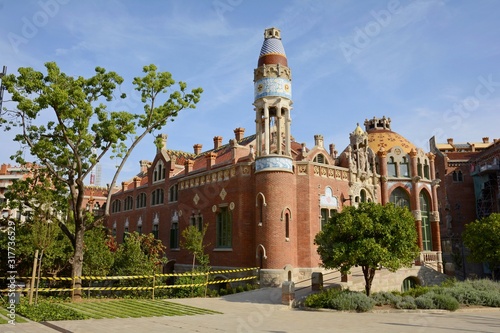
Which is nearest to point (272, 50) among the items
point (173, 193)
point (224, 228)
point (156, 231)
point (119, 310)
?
point (224, 228)

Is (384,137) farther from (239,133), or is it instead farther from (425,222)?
(239,133)

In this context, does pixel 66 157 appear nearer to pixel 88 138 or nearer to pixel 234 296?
pixel 88 138

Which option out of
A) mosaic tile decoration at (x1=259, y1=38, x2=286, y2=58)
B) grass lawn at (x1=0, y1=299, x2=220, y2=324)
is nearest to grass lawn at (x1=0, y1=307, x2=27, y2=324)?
grass lawn at (x1=0, y1=299, x2=220, y2=324)

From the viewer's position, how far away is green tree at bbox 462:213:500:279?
90.1 ft

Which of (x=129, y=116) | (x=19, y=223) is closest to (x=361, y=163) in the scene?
(x=129, y=116)

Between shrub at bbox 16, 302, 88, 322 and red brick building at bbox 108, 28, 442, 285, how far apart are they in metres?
11.9

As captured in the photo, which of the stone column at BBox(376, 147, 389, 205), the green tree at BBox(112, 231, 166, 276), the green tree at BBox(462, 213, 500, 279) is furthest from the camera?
the stone column at BBox(376, 147, 389, 205)

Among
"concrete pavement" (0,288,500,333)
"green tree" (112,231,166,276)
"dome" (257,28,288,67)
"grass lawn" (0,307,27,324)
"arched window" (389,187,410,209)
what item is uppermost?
"dome" (257,28,288,67)

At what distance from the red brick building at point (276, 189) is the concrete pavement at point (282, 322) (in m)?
7.51

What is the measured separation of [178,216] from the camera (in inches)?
1335

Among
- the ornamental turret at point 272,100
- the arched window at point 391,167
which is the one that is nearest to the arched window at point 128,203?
the ornamental turret at point 272,100

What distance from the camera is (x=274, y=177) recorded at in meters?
24.7

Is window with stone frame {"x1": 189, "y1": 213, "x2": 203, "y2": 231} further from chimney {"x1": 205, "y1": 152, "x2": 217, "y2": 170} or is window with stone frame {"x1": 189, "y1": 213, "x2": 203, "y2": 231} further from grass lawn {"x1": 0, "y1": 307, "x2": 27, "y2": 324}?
grass lawn {"x1": 0, "y1": 307, "x2": 27, "y2": 324}

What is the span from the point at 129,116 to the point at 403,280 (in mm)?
20765
